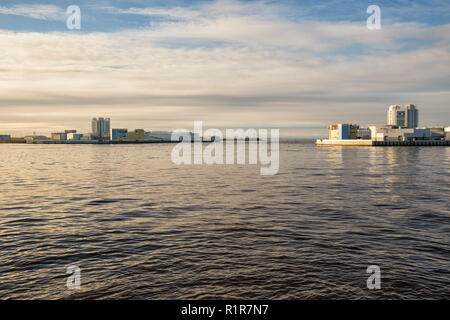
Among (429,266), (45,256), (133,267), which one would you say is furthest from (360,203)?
(45,256)

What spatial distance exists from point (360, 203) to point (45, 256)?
19.8 meters

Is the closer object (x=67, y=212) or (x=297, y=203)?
(x=67, y=212)

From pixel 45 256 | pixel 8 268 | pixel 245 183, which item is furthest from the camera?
pixel 245 183

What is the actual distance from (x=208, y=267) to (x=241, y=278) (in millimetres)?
1441

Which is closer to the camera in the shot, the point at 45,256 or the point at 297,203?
the point at 45,256

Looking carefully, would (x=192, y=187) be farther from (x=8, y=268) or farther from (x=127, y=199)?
(x=8, y=268)

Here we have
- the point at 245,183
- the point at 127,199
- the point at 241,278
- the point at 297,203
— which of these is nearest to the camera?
the point at 241,278
